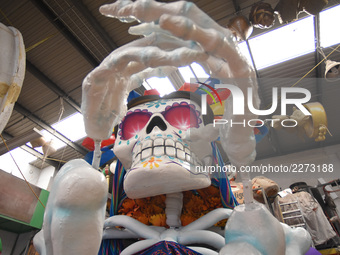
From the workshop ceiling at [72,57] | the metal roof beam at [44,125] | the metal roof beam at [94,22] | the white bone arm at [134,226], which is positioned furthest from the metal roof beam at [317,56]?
the metal roof beam at [44,125]

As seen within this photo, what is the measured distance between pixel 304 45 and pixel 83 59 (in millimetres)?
3109

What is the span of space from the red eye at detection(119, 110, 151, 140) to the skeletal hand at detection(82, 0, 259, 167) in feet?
1.64

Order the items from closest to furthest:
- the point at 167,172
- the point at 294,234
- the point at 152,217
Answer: the point at 294,234
the point at 167,172
the point at 152,217

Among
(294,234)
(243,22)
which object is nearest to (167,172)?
(294,234)

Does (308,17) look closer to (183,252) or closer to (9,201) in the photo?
(183,252)

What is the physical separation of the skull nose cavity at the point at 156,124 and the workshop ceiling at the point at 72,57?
7.60 ft

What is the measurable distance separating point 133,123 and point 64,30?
2.79 m

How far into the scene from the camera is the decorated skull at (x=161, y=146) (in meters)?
1.17

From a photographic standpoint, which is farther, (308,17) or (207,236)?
(308,17)

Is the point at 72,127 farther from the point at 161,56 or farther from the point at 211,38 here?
the point at 211,38

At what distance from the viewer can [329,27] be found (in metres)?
3.67

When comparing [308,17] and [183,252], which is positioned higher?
[308,17]

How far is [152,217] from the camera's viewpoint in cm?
138

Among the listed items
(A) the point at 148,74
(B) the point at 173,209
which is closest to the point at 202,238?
(B) the point at 173,209
